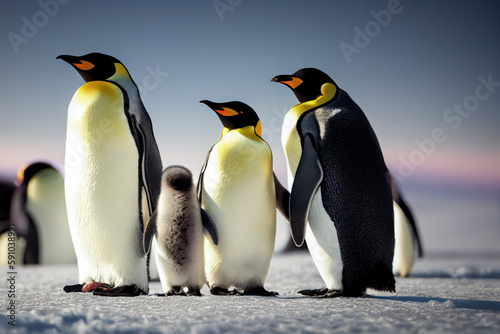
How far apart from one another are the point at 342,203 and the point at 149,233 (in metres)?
1.04

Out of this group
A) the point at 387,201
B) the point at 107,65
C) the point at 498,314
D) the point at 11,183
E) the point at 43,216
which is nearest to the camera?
the point at 498,314

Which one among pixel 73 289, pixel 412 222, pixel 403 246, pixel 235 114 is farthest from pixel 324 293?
pixel 412 222

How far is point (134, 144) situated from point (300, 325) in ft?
4.92

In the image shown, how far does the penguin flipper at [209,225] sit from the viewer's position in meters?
2.57

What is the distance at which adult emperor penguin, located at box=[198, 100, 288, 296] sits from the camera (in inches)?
104

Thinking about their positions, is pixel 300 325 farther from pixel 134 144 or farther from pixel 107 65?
pixel 107 65

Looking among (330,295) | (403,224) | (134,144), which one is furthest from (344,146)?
(403,224)

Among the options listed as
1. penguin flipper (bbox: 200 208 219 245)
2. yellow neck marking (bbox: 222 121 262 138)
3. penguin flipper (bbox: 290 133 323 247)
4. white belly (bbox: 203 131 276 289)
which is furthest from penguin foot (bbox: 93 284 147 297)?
yellow neck marking (bbox: 222 121 262 138)

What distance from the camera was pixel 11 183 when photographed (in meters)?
5.71

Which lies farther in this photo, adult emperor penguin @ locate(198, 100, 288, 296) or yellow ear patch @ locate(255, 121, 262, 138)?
yellow ear patch @ locate(255, 121, 262, 138)

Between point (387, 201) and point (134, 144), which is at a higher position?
point (134, 144)

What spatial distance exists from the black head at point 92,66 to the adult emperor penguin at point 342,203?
3.88ft

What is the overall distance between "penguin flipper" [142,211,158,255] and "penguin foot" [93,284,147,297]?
0.20 m

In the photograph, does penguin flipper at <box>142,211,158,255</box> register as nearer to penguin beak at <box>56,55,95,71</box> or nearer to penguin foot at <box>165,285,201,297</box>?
penguin foot at <box>165,285,201,297</box>
